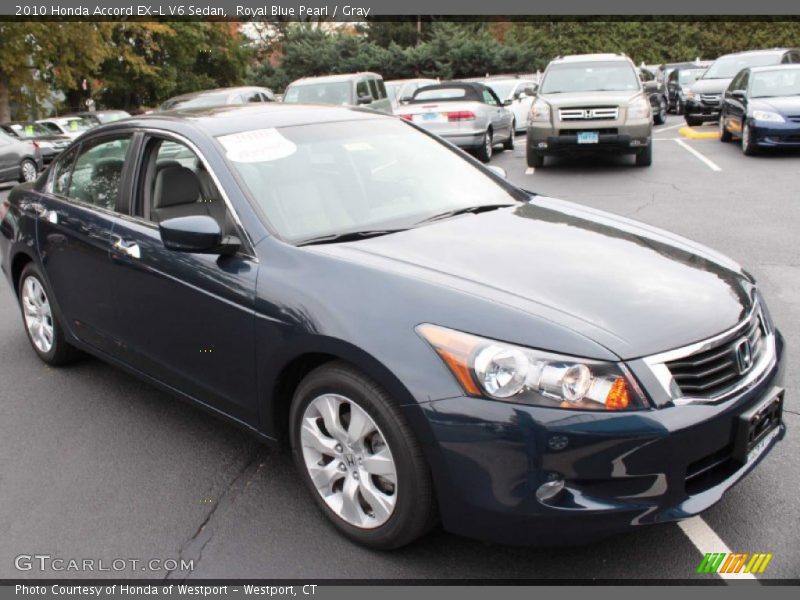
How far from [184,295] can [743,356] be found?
2318mm

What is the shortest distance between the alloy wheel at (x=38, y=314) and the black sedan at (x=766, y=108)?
11.8m

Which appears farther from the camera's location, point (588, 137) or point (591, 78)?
point (591, 78)

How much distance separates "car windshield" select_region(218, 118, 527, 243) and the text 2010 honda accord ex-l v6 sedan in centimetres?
1

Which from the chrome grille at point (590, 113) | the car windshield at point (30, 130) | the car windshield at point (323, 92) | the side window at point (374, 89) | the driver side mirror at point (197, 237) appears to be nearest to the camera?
the driver side mirror at point (197, 237)

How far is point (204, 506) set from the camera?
11.5ft

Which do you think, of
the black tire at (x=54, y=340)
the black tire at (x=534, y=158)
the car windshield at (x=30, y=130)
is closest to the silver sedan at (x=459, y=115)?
the black tire at (x=534, y=158)

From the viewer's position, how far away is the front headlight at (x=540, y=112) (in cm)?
1286

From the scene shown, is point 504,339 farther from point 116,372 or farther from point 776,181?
point 776,181

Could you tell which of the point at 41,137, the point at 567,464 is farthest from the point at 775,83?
the point at 41,137

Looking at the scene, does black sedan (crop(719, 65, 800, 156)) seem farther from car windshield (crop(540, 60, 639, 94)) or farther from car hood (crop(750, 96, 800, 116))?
car windshield (crop(540, 60, 639, 94))

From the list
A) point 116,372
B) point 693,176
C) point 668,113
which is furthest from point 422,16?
point 116,372

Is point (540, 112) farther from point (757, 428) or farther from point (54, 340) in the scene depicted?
point (757, 428)

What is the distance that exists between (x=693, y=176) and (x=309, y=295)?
34.7 ft

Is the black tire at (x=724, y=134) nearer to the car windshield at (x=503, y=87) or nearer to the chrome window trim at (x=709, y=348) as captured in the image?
the car windshield at (x=503, y=87)
